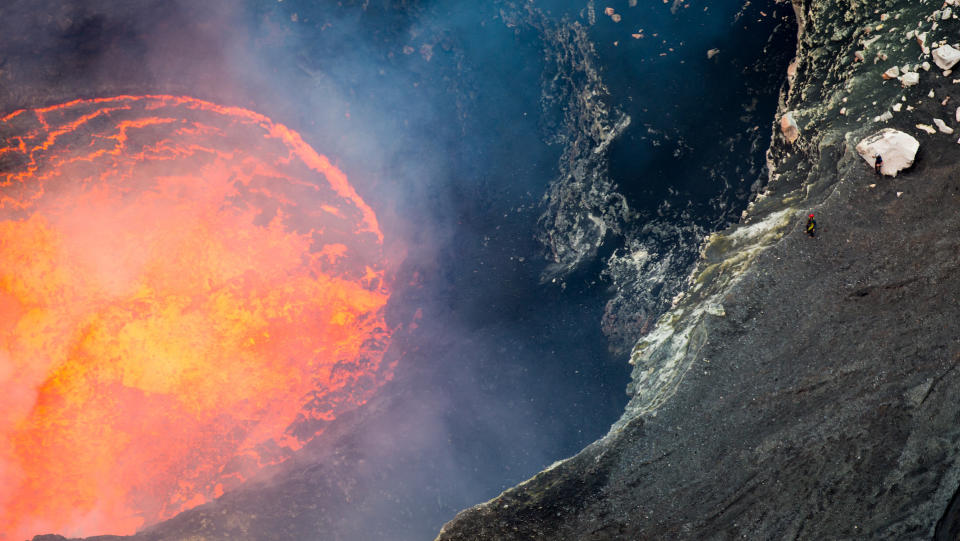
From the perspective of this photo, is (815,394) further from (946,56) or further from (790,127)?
(946,56)

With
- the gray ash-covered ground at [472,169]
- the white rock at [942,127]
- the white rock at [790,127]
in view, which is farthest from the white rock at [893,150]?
the gray ash-covered ground at [472,169]

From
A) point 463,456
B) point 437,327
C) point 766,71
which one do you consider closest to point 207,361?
point 437,327

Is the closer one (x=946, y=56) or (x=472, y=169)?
(x=946, y=56)

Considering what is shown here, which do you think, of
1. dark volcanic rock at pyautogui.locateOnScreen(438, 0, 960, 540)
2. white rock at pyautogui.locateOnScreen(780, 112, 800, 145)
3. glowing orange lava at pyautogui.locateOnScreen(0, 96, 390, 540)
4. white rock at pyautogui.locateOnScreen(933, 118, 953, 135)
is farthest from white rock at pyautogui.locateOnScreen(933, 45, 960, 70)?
glowing orange lava at pyautogui.locateOnScreen(0, 96, 390, 540)

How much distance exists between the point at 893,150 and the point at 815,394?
4244 millimetres

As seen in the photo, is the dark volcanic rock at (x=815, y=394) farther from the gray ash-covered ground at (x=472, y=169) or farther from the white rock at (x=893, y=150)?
the gray ash-covered ground at (x=472, y=169)

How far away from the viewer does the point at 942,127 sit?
988cm

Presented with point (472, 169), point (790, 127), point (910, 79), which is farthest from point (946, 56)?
point (472, 169)

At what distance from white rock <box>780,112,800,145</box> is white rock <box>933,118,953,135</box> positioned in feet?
7.75

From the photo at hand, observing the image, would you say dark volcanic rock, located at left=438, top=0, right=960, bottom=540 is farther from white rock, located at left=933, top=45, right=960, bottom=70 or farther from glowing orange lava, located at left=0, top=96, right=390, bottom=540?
glowing orange lava, located at left=0, top=96, right=390, bottom=540

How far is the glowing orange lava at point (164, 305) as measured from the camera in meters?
15.7

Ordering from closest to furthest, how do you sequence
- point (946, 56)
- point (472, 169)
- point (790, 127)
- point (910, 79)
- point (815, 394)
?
point (815, 394) → point (946, 56) → point (910, 79) → point (790, 127) → point (472, 169)

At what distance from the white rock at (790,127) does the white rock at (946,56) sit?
2.41 meters

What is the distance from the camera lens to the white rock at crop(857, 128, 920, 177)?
9.78 meters
